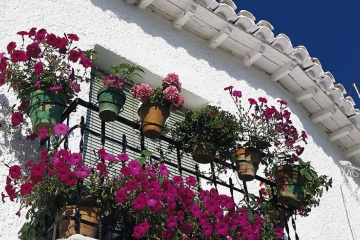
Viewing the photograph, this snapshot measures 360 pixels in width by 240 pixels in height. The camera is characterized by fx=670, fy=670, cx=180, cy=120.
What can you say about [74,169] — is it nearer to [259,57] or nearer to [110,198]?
[110,198]

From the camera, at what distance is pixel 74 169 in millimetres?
5227

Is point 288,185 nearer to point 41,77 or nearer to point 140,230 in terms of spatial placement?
point 140,230

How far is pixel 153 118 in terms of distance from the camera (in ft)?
20.2

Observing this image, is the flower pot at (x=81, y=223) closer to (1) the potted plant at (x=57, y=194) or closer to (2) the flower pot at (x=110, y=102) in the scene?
(1) the potted plant at (x=57, y=194)

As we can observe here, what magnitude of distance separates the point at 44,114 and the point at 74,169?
0.68 meters

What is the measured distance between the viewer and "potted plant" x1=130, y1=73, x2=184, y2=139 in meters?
6.16

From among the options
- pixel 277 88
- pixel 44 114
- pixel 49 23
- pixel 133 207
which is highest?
pixel 277 88

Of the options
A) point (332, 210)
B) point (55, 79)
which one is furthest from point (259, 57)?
point (55, 79)

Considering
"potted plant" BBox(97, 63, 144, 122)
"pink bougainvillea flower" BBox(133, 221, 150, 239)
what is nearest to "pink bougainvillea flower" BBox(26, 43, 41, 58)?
"potted plant" BBox(97, 63, 144, 122)

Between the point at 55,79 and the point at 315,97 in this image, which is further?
the point at 315,97

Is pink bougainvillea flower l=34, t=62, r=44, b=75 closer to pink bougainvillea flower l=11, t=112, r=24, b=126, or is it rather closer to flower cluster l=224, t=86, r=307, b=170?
pink bougainvillea flower l=11, t=112, r=24, b=126

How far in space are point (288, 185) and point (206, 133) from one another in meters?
1.11

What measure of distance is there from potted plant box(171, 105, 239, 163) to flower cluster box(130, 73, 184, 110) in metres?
0.28

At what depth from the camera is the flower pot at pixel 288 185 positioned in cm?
686
